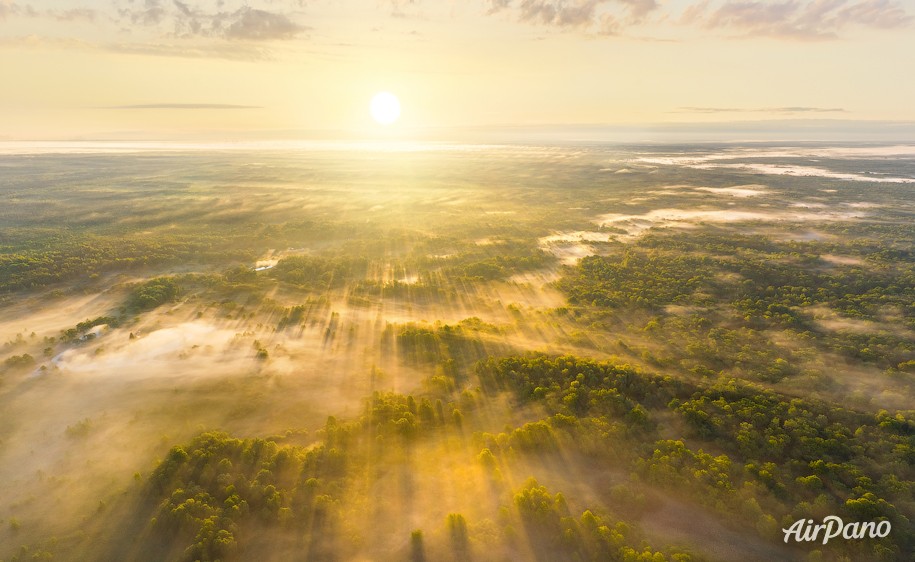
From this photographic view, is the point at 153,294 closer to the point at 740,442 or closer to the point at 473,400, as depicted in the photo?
the point at 473,400

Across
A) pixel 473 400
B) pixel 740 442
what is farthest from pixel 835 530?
pixel 473 400

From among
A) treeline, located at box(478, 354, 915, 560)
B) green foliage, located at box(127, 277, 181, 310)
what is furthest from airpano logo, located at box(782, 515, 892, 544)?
green foliage, located at box(127, 277, 181, 310)

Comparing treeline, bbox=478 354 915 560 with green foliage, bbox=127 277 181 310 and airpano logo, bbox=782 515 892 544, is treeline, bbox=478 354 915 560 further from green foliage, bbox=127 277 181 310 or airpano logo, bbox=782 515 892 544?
green foliage, bbox=127 277 181 310

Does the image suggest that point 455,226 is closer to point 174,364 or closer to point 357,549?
point 174,364

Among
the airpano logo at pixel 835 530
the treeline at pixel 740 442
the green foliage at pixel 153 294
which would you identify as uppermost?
the green foliage at pixel 153 294

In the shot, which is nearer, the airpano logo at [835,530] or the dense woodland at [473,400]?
the airpano logo at [835,530]

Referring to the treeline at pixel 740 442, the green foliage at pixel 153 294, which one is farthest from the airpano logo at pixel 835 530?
the green foliage at pixel 153 294

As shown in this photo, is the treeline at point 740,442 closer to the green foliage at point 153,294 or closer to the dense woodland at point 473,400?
the dense woodland at point 473,400

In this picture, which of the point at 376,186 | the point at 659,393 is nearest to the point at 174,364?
the point at 659,393
